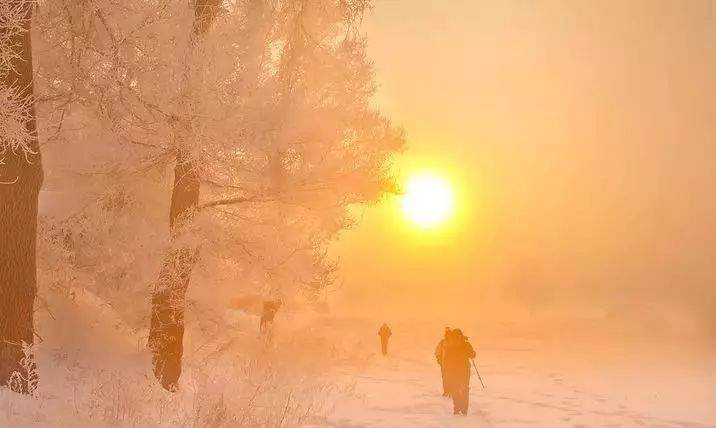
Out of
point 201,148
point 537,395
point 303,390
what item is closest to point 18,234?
point 201,148

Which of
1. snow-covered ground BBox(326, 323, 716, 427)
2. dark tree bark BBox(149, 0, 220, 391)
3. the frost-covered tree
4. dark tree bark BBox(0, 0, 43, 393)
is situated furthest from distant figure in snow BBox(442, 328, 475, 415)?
dark tree bark BBox(0, 0, 43, 393)

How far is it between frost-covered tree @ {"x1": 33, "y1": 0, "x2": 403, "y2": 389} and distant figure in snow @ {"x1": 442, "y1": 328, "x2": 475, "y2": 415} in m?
3.79

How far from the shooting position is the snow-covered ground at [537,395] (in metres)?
11.3

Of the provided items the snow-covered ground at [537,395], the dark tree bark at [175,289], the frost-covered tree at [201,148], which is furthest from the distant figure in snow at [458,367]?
the dark tree bark at [175,289]

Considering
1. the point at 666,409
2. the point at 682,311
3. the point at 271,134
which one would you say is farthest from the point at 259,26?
the point at 682,311

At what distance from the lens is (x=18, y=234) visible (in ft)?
20.0

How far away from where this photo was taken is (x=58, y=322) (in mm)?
8867

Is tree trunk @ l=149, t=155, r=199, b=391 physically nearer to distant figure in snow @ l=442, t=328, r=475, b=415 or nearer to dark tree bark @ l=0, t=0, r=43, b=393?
dark tree bark @ l=0, t=0, r=43, b=393

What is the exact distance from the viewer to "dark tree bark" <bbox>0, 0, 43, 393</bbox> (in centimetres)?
592

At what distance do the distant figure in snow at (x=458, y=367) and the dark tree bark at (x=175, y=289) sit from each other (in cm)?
586

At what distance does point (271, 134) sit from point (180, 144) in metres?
1.56

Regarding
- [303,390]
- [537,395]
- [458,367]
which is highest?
[458,367]

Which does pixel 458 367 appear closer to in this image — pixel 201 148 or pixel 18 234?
pixel 201 148

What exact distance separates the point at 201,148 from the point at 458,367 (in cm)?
Answer: 741
